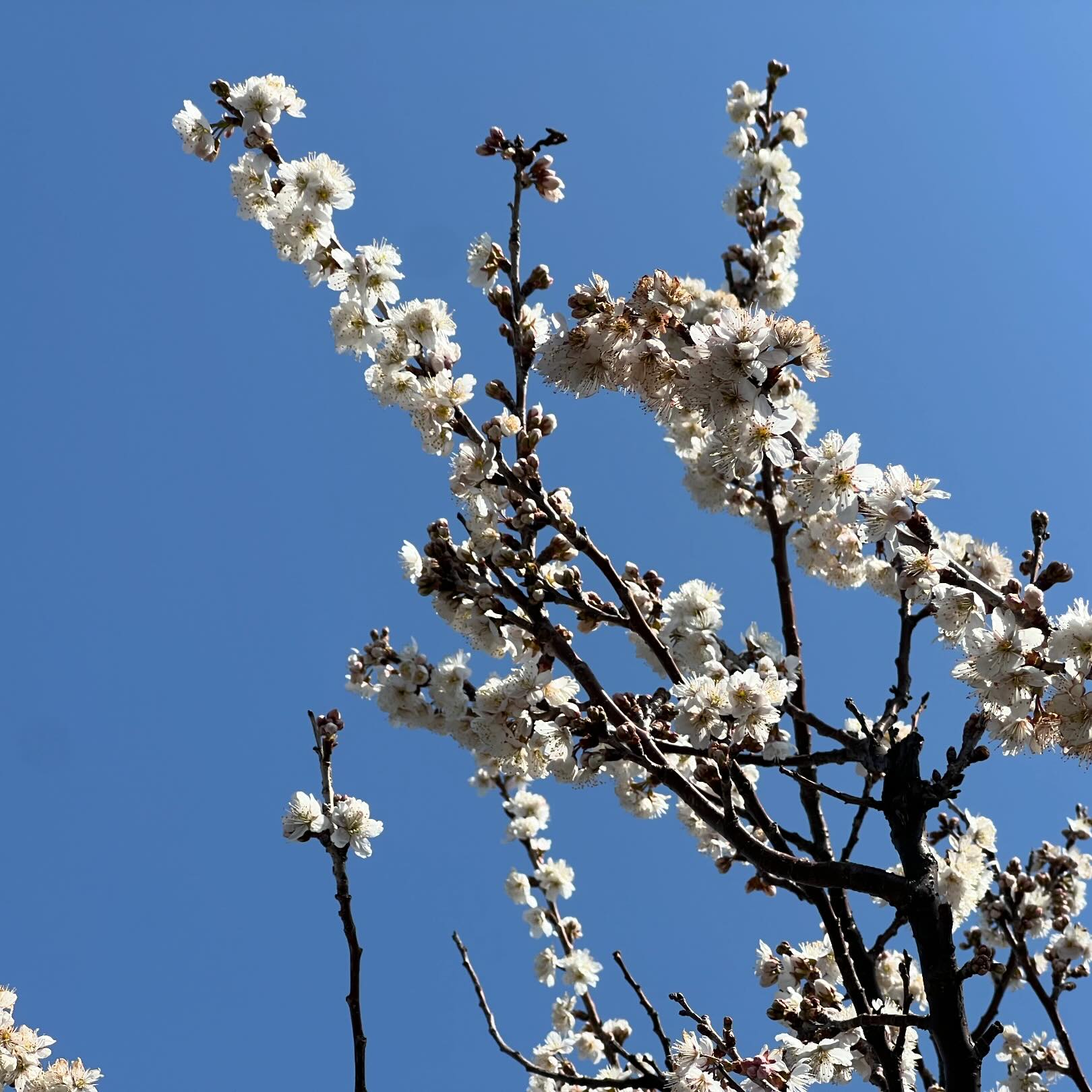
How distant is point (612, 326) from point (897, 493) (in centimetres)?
94

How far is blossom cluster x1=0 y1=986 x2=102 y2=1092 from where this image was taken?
12.8 feet

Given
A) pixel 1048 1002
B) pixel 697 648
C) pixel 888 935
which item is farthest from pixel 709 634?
pixel 1048 1002

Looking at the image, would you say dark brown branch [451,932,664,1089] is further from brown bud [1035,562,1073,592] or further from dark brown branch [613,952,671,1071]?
brown bud [1035,562,1073,592]

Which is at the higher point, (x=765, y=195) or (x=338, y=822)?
(x=765, y=195)

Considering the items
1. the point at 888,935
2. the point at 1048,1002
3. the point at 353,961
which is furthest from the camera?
the point at 1048,1002

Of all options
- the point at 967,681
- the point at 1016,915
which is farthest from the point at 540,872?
the point at 967,681

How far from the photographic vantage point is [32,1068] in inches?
156

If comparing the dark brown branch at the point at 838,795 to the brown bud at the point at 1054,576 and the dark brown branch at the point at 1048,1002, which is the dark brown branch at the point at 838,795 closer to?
the brown bud at the point at 1054,576

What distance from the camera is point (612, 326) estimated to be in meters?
2.84

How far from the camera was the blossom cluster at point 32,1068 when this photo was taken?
12.8ft

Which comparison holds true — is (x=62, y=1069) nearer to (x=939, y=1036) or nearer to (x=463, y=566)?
(x=463, y=566)

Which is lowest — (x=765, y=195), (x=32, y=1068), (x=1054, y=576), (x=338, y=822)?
(x=32, y=1068)

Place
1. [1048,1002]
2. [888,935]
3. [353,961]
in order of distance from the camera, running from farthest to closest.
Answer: [1048,1002] → [888,935] → [353,961]

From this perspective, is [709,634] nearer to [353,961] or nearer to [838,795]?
[838,795]
